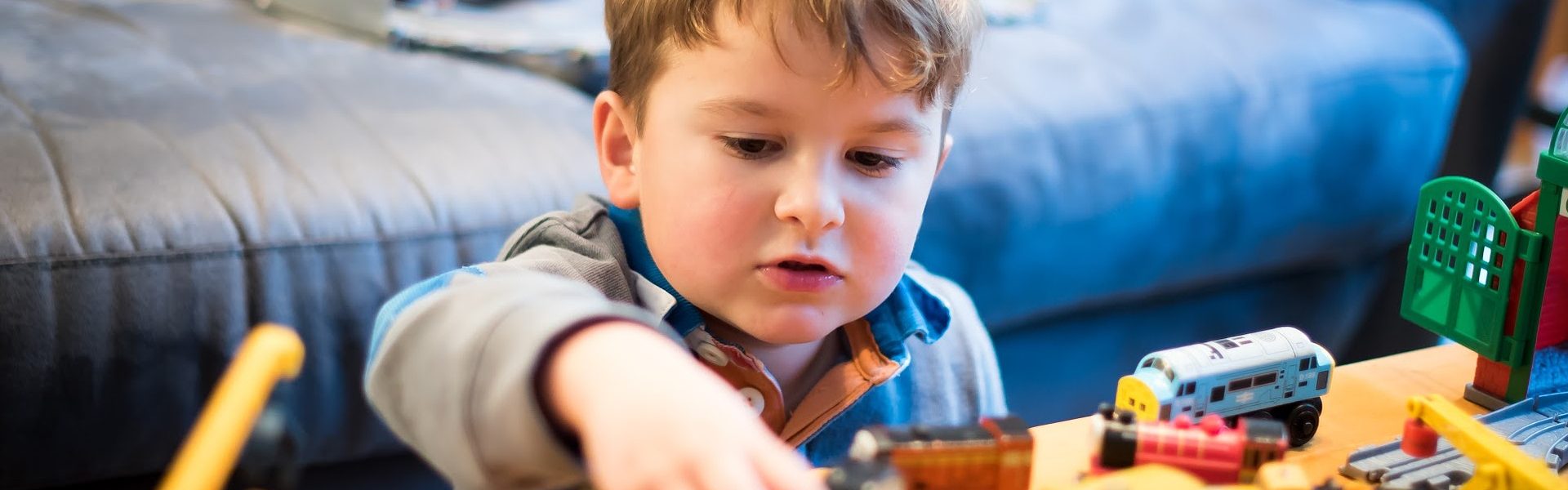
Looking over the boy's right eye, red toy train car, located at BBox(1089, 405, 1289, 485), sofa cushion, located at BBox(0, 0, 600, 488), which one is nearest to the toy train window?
red toy train car, located at BBox(1089, 405, 1289, 485)

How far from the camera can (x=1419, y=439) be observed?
2.00ft

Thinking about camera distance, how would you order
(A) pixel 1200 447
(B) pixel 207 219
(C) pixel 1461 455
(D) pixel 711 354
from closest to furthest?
1. (A) pixel 1200 447
2. (C) pixel 1461 455
3. (D) pixel 711 354
4. (B) pixel 207 219

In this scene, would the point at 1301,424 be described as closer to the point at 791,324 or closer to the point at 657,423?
the point at 791,324

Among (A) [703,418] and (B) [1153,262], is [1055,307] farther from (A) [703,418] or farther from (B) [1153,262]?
(A) [703,418]

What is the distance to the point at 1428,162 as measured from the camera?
1.58 meters

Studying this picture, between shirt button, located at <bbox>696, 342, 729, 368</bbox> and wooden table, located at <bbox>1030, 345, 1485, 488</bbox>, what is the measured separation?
18cm

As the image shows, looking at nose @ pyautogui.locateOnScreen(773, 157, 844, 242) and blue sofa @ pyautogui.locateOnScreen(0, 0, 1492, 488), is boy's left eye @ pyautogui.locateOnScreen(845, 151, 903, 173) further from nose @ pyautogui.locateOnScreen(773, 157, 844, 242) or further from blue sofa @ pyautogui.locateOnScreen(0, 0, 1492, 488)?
blue sofa @ pyautogui.locateOnScreen(0, 0, 1492, 488)

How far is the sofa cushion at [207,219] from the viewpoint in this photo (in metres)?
0.94

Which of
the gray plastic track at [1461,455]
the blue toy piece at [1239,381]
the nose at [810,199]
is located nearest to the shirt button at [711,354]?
the nose at [810,199]

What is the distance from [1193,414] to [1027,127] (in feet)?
2.30

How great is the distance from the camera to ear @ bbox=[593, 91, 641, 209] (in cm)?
79

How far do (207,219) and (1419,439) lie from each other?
30.3 inches

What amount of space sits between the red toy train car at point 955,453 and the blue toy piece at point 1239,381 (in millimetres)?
133

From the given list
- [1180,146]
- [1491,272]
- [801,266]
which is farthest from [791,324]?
→ [1180,146]
